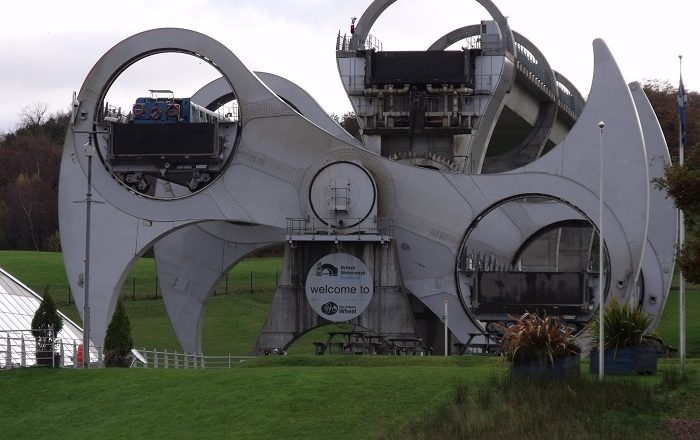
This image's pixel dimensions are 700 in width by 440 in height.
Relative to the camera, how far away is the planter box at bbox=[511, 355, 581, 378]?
28.7 metres

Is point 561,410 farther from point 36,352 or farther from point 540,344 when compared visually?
point 36,352

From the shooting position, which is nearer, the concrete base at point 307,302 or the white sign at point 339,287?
the concrete base at point 307,302

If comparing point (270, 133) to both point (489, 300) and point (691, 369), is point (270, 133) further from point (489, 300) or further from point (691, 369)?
point (691, 369)

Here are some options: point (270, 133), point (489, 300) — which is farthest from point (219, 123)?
point (489, 300)

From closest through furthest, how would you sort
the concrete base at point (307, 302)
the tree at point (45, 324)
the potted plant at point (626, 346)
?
1. the potted plant at point (626, 346)
2. the tree at point (45, 324)
3. the concrete base at point (307, 302)

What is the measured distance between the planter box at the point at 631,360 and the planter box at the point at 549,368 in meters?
1.13

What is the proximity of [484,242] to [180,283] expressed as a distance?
12.7 m

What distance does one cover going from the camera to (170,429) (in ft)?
93.9

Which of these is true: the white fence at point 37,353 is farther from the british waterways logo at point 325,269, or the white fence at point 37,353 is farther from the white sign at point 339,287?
the british waterways logo at point 325,269

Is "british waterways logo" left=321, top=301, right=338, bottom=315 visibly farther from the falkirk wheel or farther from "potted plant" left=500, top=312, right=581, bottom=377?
"potted plant" left=500, top=312, right=581, bottom=377

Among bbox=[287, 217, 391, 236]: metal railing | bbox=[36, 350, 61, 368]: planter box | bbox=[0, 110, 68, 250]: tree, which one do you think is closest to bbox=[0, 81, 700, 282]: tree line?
bbox=[0, 110, 68, 250]: tree

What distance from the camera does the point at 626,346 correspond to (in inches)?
1187

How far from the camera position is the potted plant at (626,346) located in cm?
3006

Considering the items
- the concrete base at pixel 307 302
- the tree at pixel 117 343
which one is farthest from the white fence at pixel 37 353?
the concrete base at pixel 307 302
